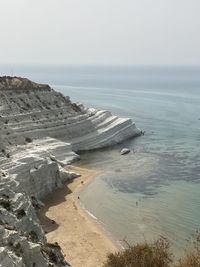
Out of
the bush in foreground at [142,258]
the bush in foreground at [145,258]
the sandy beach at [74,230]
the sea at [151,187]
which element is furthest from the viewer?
the sea at [151,187]

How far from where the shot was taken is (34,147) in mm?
72938

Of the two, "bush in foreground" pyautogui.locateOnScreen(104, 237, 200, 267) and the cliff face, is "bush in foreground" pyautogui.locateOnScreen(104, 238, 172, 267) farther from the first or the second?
the cliff face

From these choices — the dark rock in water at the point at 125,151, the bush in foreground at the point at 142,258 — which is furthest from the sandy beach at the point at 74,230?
the dark rock in water at the point at 125,151

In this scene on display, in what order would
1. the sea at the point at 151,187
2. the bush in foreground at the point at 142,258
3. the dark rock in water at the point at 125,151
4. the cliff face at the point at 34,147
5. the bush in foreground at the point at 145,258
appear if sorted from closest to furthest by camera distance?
the bush in foreground at the point at 145,258
the bush in foreground at the point at 142,258
the cliff face at the point at 34,147
the sea at the point at 151,187
the dark rock in water at the point at 125,151

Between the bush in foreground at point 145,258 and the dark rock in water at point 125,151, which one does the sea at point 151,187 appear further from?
the bush in foreground at point 145,258

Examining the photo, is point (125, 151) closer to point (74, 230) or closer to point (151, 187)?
point (151, 187)

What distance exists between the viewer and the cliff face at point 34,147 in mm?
30266

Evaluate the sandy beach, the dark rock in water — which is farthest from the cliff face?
the dark rock in water

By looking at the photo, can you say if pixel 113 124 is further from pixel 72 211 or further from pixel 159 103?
pixel 159 103

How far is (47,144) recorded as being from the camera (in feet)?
253

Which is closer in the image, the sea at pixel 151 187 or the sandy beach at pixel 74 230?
the sandy beach at pixel 74 230

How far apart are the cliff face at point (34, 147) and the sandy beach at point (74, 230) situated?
1981 mm

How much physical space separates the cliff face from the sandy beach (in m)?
1.98

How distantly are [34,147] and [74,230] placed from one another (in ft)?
87.9
